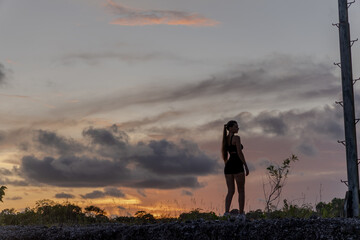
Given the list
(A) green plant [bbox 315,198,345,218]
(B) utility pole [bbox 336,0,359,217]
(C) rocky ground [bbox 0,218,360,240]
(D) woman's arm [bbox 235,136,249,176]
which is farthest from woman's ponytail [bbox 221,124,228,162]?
(C) rocky ground [bbox 0,218,360,240]

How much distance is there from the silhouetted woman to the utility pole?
2.60m

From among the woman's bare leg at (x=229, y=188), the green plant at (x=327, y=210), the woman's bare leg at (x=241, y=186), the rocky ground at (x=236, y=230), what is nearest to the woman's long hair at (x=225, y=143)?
the woman's bare leg at (x=229, y=188)

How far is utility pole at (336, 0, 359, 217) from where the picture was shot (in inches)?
495

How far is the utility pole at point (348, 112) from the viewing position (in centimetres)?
1257

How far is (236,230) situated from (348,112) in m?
7.61

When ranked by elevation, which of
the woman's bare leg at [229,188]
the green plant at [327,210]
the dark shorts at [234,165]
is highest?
the dark shorts at [234,165]

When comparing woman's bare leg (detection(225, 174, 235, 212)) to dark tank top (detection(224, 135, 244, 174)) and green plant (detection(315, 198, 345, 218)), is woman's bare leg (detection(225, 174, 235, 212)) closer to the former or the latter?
dark tank top (detection(224, 135, 244, 174))

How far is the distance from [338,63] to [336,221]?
26.4ft

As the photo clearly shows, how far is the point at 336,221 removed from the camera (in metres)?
5.89

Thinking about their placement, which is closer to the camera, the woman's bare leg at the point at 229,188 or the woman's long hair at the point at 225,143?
the woman's bare leg at the point at 229,188

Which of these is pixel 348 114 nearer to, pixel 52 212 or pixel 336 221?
pixel 336 221

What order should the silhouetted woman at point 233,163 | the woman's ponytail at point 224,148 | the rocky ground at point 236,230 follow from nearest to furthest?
the rocky ground at point 236,230
the silhouetted woman at point 233,163
the woman's ponytail at point 224,148

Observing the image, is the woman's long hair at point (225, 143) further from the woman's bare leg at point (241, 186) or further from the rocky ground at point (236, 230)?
the rocky ground at point (236, 230)

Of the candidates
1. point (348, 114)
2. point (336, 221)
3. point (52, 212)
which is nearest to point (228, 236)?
point (336, 221)
